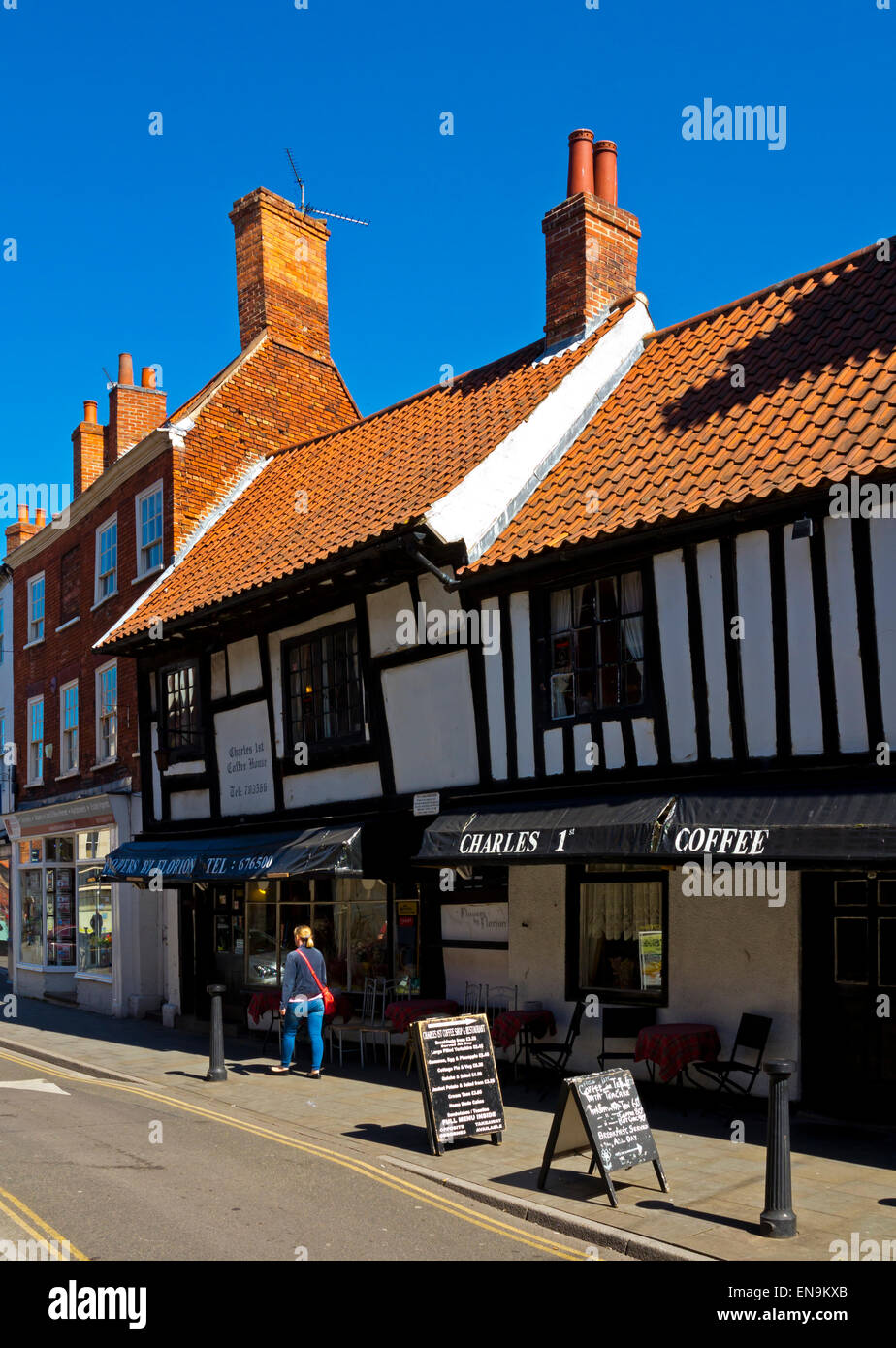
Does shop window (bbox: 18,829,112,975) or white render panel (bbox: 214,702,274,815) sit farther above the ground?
white render panel (bbox: 214,702,274,815)

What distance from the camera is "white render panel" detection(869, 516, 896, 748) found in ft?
29.2

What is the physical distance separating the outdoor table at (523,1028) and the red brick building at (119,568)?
7.93 metres

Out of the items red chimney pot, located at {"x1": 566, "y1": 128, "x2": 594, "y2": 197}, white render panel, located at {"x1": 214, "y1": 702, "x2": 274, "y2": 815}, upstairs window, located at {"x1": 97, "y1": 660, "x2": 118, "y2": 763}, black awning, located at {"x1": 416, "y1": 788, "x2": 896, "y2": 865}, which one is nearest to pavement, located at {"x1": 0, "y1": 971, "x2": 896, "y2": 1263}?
black awning, located at {"x1": 416, "y1": 788, "x2": 896, "y2": 865}

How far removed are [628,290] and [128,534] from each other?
10.0 metres

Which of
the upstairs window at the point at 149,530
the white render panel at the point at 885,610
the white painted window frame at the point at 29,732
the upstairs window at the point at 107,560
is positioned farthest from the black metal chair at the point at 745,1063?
the white painted window frame at the point at 29,732

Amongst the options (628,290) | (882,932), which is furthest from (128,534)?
(882,932)

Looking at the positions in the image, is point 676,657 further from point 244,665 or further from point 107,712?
point 107,712

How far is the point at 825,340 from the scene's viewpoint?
11516mm

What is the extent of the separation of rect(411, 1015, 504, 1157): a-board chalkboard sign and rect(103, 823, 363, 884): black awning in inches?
153

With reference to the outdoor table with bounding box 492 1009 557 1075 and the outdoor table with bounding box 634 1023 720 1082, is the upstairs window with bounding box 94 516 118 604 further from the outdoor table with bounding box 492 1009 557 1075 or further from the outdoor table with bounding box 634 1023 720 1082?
the outdoor table with bounding box 634 1023 720 1082

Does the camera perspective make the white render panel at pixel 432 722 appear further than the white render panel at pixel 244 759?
No

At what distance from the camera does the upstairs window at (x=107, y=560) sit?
70.8 ft

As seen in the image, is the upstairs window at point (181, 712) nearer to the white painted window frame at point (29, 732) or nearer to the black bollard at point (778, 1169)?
the white painted window frame at point (29, 732)
